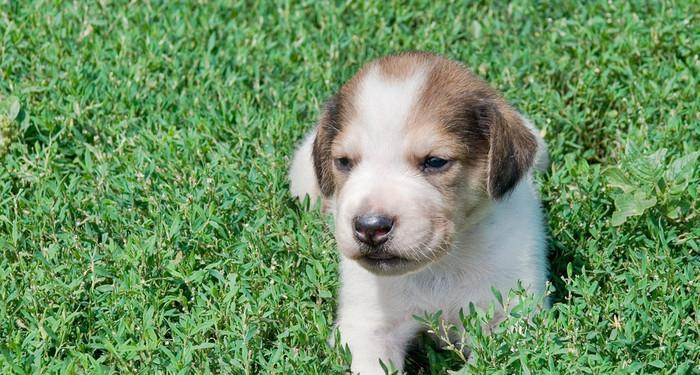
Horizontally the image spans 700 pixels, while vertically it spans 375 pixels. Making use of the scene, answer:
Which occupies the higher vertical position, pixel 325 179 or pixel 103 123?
pixel 325 179

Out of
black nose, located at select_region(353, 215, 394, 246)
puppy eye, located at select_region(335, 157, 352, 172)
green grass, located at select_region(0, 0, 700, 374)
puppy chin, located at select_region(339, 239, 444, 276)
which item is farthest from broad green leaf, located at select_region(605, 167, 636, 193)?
black nose, located at select_region(353, 215, 394, 246)

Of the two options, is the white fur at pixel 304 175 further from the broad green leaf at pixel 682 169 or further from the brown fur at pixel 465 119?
the broad green leaf at pixel 682 169

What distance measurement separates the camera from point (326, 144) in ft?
20.3

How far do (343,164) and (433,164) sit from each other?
488 mm

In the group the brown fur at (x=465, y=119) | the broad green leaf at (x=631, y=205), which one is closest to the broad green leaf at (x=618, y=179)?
the broad green leaf at (x=631, y=205)

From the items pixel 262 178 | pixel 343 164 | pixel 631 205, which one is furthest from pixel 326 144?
pixel 631 205

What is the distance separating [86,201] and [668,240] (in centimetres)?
345

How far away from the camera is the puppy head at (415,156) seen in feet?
17.5

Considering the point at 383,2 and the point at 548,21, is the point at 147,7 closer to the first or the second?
the point at 383,2

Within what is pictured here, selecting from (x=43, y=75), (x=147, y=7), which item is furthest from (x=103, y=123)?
(x=147, y=7)

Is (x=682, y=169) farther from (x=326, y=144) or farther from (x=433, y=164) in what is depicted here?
(x=326, y=144)

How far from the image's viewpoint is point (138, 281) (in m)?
6.11

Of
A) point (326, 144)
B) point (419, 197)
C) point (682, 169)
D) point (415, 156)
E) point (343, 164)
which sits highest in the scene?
point (415, 156)

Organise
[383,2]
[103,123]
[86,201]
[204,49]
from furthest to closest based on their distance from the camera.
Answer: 1. [383,2]
2. [204,49]
3. [103,123]
4. [86,201]
